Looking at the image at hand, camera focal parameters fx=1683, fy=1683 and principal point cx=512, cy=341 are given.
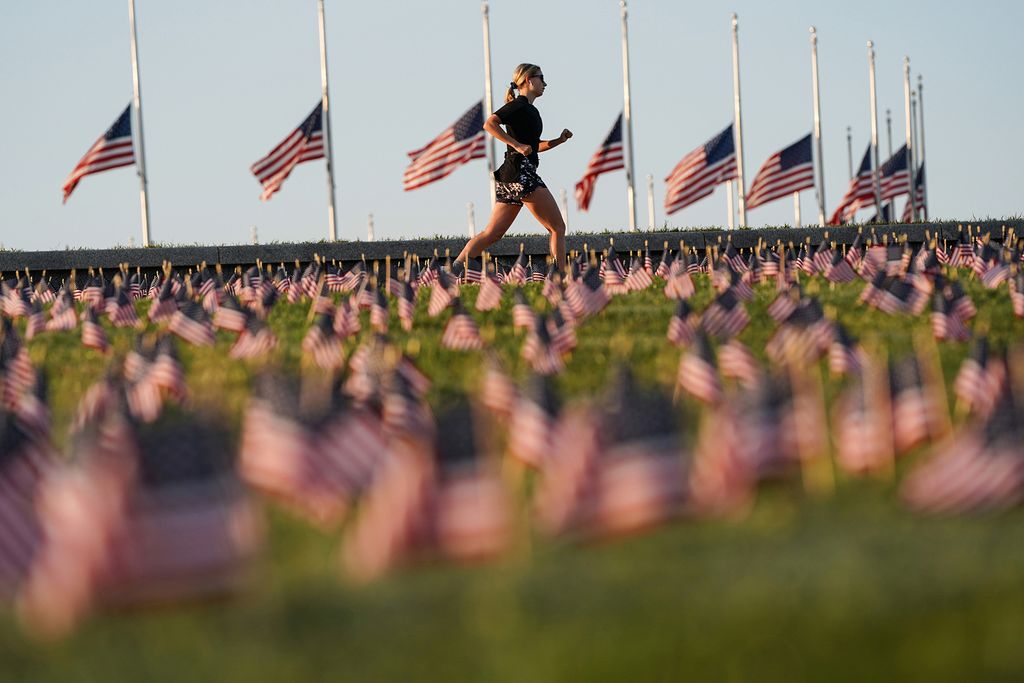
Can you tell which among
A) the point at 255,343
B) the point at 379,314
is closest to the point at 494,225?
the point at 379,314

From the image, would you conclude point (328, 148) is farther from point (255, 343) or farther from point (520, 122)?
point (255, 343)

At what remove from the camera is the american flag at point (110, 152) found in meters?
29.1

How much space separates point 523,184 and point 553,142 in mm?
575

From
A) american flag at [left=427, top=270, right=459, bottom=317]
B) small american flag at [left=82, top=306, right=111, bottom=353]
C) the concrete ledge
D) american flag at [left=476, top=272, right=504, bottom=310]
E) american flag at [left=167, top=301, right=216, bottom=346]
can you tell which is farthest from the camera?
the concrete ledge

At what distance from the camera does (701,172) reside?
31219mm

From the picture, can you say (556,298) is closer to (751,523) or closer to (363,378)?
(363,378)

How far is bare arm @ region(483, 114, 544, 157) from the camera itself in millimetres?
17328

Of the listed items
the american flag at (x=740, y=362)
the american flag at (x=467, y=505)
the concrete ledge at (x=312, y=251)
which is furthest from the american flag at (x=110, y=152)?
the american flag at (x=467, y=505)

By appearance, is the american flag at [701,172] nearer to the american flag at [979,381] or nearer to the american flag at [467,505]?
the american flag at [979,381]

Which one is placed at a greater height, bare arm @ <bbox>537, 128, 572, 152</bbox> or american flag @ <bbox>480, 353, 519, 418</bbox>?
bare arm @ <bbox>537, 128, 572, 152</bbox>


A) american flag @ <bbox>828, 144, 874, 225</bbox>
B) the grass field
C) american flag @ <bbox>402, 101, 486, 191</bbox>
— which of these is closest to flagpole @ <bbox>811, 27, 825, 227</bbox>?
american flag @ <bbox>828, 144, 874, 225</bbox>

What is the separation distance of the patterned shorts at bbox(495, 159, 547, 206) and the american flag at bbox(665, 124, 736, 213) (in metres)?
11.4

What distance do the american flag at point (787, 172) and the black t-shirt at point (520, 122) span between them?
557 inches

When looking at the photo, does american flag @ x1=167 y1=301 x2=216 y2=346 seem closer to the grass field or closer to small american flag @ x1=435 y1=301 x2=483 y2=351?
small american flag @ x1=435 y1=301 x2=483 y2=351
